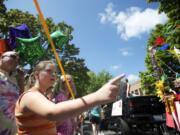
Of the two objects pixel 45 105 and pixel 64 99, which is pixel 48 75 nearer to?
pixel 45 105

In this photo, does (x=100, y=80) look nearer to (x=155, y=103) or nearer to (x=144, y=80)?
(x=144, y=80)

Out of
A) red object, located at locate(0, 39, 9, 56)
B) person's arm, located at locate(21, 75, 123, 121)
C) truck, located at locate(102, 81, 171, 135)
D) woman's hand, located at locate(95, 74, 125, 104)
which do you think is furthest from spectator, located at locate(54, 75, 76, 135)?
truck, located at locate(102, 81, 171, 135)

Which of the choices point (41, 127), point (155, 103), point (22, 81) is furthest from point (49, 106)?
point (155, 103)

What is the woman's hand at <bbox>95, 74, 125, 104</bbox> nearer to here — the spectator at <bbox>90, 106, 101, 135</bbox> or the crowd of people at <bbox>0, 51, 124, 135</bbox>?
the crowd of people at <bbox>0, 51, 124, 135</bbox>

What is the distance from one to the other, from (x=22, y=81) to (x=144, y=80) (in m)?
36.5

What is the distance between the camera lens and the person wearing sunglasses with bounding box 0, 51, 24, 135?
11.7ft

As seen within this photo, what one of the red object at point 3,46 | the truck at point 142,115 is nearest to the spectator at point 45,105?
the red object at point 3,46

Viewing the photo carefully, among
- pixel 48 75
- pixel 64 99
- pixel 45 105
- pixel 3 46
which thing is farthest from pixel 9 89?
pixel 45 105

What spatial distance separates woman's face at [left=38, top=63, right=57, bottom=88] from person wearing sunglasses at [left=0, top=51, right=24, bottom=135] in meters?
1.25

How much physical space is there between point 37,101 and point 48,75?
1.54ft

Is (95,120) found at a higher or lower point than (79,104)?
higher

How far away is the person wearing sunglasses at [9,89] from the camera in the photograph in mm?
3555

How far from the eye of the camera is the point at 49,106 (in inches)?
72.9

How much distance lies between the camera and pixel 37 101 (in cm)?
202
